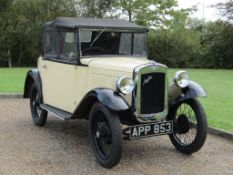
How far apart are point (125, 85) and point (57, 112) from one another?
2.05 metres

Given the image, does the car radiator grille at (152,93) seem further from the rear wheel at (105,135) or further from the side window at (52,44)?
the side window at (52,44)


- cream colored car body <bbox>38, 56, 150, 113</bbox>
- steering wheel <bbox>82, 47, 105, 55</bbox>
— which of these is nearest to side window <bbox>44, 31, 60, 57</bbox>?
cream colored car body <bbox>38, 56, 150, 113</bbox>

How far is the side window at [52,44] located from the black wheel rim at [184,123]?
2528 millimetres

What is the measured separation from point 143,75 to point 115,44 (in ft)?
5.30

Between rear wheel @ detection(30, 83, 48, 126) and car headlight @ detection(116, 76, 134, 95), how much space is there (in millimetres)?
2803

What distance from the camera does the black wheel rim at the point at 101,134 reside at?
598cm

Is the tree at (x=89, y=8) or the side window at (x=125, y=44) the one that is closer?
the side window at (x=125, y=44)

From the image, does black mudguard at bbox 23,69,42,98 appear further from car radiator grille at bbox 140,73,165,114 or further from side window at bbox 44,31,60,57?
car radiator grille at bbox 140,73,165,114

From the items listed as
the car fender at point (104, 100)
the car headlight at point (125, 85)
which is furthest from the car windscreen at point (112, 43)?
the car headlight at point (125, 85)

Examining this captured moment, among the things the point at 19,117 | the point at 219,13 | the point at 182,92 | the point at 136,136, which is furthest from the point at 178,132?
the point at 219,13

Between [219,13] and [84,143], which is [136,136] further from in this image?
[219,13]

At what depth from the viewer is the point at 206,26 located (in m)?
33.9

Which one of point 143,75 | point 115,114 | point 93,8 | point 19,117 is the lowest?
point 19,117

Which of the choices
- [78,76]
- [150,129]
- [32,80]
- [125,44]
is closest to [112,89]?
[150,129]
